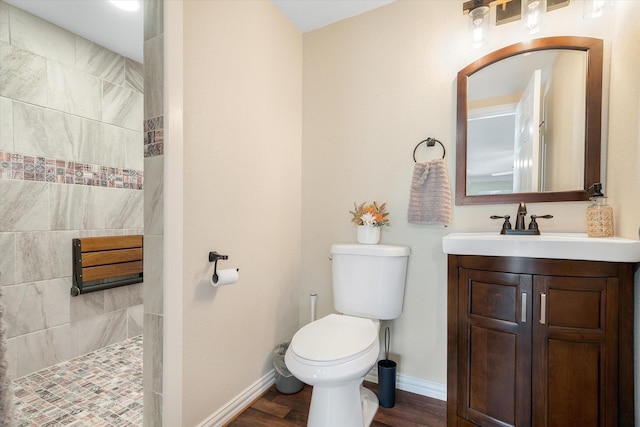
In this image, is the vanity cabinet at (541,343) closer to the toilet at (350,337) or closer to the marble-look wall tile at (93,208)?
the toilet at (350,337)

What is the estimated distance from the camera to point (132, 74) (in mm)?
2604

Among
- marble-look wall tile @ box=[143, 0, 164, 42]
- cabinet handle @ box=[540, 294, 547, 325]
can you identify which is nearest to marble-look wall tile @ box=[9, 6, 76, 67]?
marble-look wall tile @ box=[143, 0, 164, 42]

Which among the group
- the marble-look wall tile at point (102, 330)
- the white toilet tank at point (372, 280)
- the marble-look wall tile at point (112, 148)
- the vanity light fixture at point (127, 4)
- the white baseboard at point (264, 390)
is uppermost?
the vanity light fixture at point (127, 4)

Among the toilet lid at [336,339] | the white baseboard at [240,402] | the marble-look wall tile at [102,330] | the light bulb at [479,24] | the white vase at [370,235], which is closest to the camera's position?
the toilet lid at [336,339]

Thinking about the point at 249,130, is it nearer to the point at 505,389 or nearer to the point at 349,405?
the point at 349,405

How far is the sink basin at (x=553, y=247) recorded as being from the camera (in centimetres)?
105

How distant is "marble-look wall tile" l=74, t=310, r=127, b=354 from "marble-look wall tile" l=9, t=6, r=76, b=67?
1.90 m

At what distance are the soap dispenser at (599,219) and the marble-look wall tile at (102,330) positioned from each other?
312 cm

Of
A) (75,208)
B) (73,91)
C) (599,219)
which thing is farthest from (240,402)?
(73,91)

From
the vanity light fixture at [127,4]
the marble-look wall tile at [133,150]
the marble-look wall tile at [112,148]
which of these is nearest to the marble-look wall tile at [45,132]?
the marble-look wall tile at [112,148]

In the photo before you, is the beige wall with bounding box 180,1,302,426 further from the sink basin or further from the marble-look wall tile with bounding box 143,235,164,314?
the sink basin

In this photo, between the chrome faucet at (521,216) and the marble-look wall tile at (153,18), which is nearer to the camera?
the marble-look wall tile at (153,18)

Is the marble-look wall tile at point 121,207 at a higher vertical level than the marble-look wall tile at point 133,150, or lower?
lower

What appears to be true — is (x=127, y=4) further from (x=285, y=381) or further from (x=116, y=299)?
(x=285, y=381)
